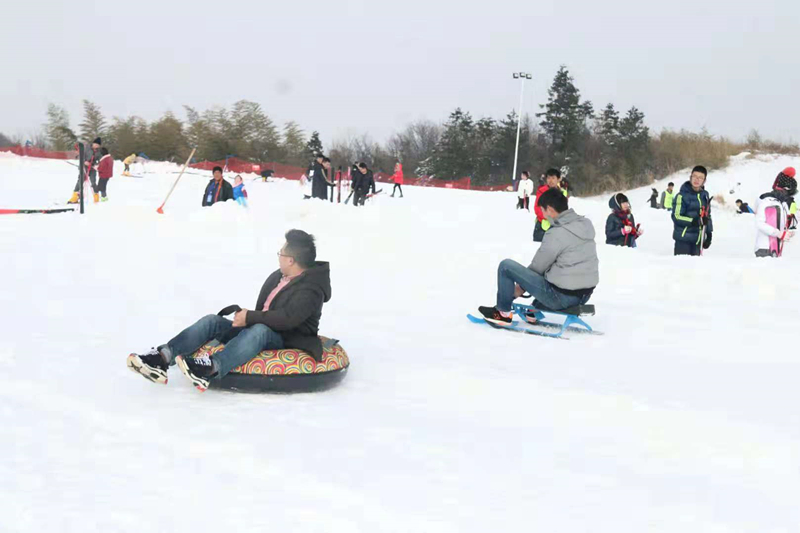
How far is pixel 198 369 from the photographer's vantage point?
473 centimetres

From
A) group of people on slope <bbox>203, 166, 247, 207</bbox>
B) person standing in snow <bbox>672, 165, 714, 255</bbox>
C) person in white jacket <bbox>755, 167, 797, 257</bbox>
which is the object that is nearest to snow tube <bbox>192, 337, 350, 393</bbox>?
person standing in snow <bbox>672, 165, 714, 255</bbox>

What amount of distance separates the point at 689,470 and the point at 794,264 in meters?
7.18

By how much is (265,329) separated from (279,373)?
0.94 ft

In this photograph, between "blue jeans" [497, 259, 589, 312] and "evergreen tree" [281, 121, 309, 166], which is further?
"evergreen tree" [281, 121, 309, 166]

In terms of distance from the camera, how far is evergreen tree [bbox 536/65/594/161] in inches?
2368

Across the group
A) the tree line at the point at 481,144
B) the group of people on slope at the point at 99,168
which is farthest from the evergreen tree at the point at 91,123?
the group of people on slope at the point at 99,168

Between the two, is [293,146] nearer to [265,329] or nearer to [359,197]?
[359,197]

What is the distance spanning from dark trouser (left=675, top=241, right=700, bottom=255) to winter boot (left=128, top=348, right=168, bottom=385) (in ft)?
27.1

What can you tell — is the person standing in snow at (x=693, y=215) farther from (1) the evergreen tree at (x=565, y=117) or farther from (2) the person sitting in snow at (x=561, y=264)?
(1) the evergreen tree at (x=565, y=117)

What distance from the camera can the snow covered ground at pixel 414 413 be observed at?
11.1ft

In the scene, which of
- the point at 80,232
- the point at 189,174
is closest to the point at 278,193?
the point at 189,174

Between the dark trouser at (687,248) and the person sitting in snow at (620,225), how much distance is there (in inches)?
57.4

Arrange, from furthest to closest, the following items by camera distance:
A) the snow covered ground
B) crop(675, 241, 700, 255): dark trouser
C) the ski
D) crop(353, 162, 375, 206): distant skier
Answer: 1. crop(353, 162, 375, 206): distant skier
2. crop(675, 241, 700, 255): dark trouser
3. the ski
4. the snow covered ground

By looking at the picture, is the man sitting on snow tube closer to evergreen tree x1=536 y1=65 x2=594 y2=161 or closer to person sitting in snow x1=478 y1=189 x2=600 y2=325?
person sitting in snow x1=478 y1=189 x2=600 y2=325
